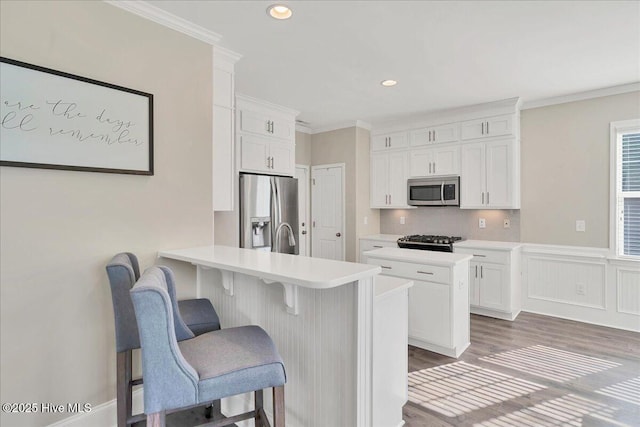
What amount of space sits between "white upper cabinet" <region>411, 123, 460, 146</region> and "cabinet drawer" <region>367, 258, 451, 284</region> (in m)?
2.35

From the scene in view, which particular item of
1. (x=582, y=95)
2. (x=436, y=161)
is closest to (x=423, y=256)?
(x=436, y=161)

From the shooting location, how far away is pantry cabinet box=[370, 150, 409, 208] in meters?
5.15

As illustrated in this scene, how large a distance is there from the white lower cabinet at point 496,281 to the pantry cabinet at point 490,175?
1.92 ft

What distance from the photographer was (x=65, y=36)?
6.14ft

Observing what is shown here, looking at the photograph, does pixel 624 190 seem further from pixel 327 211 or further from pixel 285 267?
pixel 285 267

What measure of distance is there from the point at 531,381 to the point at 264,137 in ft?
11.8

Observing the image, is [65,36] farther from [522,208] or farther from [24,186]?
[522,208]

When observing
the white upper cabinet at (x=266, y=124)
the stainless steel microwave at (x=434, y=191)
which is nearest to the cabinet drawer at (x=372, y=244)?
the stainless steel microwave at (x=434, y=191)

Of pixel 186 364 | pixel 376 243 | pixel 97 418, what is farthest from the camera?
pixel 376 243

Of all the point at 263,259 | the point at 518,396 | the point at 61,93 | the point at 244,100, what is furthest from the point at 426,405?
the point at 244,100

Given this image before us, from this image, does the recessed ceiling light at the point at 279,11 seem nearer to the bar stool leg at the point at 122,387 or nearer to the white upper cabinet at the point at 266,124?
the white upper cabinet at the point at 266,124

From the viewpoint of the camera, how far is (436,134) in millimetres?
4805

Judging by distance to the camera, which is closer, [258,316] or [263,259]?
[263,259]

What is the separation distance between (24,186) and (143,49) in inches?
43.8
